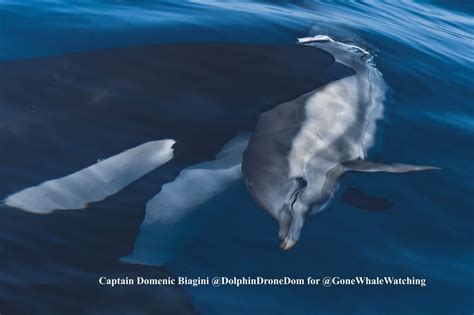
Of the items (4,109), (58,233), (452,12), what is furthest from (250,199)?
(452,12)

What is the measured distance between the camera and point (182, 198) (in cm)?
484

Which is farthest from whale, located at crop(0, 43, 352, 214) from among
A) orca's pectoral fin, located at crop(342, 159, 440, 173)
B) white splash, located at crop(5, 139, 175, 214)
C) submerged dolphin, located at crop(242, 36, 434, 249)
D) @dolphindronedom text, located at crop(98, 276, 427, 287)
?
orca's pectoral fin, located at crop(342, 159, 440, 173)

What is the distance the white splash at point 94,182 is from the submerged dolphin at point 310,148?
655 mm

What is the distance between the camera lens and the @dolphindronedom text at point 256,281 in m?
4.04

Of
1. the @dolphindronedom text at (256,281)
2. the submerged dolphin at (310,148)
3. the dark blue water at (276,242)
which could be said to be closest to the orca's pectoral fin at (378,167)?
the submerged dolphin at (310,148)

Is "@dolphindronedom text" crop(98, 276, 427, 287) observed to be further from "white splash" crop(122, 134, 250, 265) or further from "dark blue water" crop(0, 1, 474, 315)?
"white splash" crop(122, 134, 250, 265)

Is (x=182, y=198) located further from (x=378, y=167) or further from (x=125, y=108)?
(x=378, y=167)

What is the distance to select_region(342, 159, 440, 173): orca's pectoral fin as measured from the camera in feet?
14.7

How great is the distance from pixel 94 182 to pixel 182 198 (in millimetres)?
633

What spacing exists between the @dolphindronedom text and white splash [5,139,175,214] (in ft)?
2.22

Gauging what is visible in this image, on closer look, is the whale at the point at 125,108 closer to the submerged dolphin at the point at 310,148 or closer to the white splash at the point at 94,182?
the white splash at the point at 94,182

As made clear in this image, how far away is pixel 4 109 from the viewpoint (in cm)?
485

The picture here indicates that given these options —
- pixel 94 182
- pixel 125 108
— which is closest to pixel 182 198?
pixel 94 182

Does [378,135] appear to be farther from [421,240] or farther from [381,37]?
[381,37]
